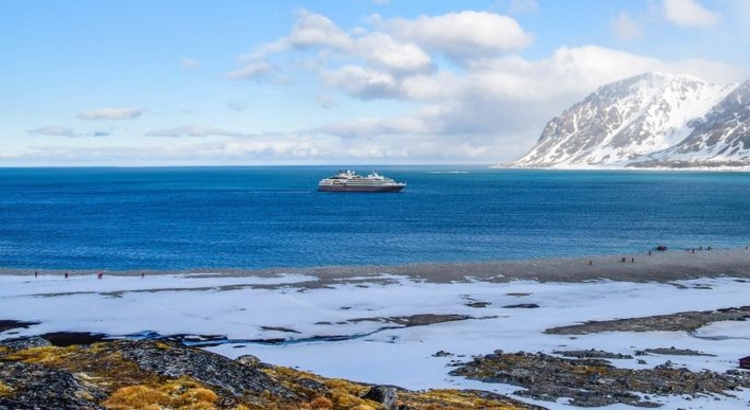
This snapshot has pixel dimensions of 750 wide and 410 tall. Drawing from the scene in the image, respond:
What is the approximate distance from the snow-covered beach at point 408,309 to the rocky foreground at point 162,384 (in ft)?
35.2

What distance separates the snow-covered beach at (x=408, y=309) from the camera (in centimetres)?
3759

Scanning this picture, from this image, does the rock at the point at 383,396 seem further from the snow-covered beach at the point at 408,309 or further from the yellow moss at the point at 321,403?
the snow-covered beach at the point at 408,309

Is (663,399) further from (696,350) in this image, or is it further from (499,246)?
(499,246)

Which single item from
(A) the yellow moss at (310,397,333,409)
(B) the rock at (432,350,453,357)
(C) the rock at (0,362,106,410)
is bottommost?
(B) the rock at (432,350,453,357)

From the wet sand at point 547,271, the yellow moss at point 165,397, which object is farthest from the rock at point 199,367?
the wet sand at point 547,271

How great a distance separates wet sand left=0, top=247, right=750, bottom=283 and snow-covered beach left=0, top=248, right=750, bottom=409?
0.72 ft

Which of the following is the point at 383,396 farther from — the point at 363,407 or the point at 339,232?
the point at 339,232

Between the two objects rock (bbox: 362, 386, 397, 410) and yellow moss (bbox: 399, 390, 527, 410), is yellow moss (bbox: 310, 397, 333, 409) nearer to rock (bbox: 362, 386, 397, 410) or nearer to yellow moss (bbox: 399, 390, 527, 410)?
rock (bbox: 362, 386, 397, 410)

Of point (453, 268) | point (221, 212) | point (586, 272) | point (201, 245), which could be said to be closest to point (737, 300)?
point (586, 272)

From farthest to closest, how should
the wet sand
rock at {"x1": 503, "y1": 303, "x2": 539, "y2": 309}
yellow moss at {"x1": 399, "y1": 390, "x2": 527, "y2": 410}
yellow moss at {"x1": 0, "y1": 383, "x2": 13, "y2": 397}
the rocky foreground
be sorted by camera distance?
the wet sand → rock at {"x1": 503, "y1": 303, "x2": 539, "y2": 309} → yellow moss at {"x1": 399, "y1": 390, "x2": 527, "y2": 410} → the rocky foreground → yellow moss at {"x1": 0, "y1": 383, "x2": 13, "y2": 397}

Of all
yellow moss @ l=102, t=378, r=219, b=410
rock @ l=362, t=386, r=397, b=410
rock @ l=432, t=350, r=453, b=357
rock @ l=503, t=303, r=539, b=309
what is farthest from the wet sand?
yellow moss @ l=102, t=378, r=219, b=410

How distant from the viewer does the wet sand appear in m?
70.8

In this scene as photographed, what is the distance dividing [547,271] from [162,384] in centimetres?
6378

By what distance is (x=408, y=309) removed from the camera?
53.8m
